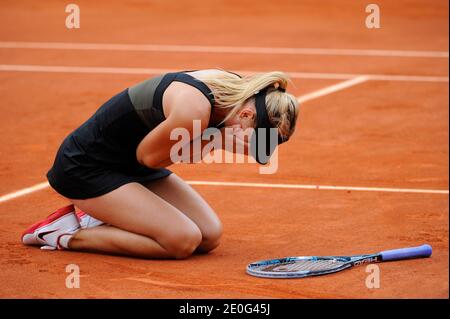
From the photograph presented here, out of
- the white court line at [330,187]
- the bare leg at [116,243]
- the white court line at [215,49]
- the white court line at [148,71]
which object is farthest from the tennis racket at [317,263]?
the white court line at [215,49]

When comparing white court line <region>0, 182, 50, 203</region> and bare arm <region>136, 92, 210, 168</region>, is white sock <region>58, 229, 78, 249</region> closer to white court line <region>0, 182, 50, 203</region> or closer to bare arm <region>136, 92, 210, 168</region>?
bare arm <region>136, 92, 210, 168</region>

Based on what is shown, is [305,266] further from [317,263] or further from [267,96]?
[267,96]

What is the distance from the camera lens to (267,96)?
5.50 metres

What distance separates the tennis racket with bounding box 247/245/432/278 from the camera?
5.47 meters

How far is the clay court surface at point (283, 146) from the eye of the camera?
219 inches

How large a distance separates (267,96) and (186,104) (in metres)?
0.45

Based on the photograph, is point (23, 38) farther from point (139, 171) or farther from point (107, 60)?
point (139, 171)

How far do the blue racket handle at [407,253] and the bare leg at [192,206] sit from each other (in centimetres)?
101

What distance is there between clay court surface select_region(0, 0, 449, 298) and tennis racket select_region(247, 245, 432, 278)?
0.20ft

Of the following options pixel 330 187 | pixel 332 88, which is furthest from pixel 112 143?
pixel 332 88

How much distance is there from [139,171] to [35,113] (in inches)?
177

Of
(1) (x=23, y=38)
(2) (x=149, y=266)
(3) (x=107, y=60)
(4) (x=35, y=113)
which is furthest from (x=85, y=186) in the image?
(1) (x=23, y=38)

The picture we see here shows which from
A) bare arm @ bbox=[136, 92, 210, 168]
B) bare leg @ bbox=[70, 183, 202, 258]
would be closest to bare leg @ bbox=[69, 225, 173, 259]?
bare leg @ bbox=[70, 183, 202, 258]

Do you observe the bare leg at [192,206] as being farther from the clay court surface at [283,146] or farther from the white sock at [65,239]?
the white sock at [65,239]
